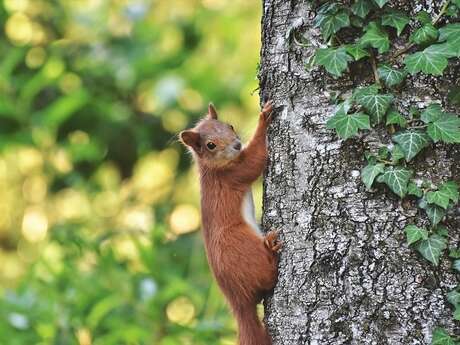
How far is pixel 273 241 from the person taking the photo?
205 centimetres

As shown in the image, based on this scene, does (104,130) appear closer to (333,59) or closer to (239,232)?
(239,232)

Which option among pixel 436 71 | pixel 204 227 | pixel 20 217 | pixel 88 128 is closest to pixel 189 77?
pixel 88 128

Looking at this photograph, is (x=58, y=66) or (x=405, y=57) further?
(x=58, y=66)

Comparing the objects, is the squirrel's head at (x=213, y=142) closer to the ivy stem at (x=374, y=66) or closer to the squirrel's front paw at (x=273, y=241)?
the squirrel's front paw at (x=273, y=241)

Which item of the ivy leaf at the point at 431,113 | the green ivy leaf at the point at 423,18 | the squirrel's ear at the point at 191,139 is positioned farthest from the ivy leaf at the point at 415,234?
the squirrel's ear at the point at 191,139

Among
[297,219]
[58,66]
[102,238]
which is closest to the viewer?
[297,219]

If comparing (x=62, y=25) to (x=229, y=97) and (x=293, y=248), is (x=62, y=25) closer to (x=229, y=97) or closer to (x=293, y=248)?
(x=229, y=97)

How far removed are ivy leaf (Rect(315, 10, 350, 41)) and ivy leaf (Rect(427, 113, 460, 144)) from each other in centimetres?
31

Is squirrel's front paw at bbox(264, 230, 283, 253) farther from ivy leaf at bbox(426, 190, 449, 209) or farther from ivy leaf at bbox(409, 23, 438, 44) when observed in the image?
ivy leaf at bbox(409, 23, 438, 44)

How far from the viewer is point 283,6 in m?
2.01

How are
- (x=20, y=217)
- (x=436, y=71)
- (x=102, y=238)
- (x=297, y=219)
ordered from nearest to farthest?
1. (x=436, y=71)
2. (x=297, y=219)
3. (x=102, y=238)
4. (x=20, y=217)

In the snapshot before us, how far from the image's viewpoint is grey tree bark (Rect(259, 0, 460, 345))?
1.77 m

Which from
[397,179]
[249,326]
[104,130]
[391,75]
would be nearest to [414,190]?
[397,179]

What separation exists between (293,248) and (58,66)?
10.1 feet
